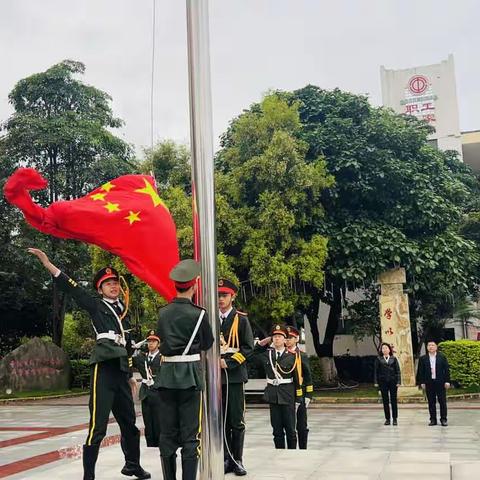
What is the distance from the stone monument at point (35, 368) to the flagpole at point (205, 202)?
16924 mm

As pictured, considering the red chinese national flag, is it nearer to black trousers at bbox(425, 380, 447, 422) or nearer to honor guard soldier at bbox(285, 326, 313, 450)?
honor guard soldier at bbox(285, 326, 313, 450)

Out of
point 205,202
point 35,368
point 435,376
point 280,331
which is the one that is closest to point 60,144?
point 35,368

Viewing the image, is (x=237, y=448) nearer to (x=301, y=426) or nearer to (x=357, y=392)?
(x=301, y=426)

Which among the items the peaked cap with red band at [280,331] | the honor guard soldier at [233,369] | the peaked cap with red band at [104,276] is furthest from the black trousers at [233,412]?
the peaked cap with red band at [280,331]

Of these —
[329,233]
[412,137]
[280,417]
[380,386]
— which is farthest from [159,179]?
[280,417]

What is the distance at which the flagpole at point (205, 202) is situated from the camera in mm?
3998

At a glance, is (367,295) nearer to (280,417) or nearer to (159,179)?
(159,179)

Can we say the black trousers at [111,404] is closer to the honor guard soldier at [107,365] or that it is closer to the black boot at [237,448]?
the honor guard soldier at [107,365]

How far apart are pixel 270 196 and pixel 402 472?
1058 cm

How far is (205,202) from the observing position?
4.14 meters

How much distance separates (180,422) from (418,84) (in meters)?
26.5

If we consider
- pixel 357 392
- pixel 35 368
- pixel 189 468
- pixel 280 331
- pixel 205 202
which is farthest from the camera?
pixel 35 368

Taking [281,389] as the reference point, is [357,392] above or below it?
below

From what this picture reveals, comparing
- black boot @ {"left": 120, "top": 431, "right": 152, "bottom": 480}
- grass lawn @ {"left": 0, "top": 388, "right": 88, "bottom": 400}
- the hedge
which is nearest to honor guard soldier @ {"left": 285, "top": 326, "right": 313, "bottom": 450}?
black boot @ {"left": 120, "top": 431, "right": 152, "bottom": 480}
